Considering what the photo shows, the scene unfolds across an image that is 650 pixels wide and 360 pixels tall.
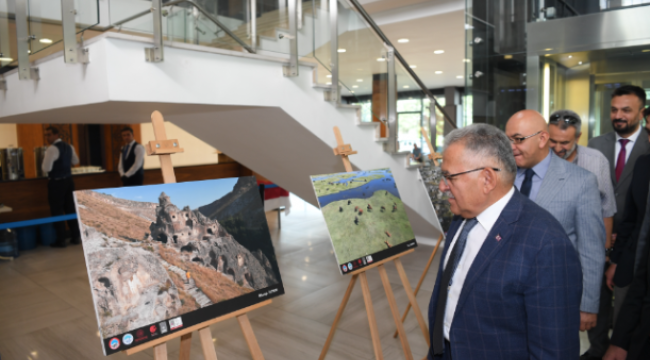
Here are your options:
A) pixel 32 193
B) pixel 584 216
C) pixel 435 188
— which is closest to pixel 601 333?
pixel 584 216

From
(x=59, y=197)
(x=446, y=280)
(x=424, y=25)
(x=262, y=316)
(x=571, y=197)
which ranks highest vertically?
(x=424, y=25)

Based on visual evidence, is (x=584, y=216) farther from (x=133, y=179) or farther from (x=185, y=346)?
(x=133, y=179)

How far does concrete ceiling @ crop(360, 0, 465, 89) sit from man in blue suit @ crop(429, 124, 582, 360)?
18.7ft

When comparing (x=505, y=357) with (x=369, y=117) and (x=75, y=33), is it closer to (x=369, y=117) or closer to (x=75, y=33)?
(x=75, y=33)

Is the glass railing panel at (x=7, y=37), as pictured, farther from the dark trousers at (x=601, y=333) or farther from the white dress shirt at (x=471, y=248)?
the dark trousers at (x=601, y=333)

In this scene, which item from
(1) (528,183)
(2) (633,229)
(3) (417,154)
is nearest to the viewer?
(1) (528,183)

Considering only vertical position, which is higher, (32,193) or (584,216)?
(584,216)

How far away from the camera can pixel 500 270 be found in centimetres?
139

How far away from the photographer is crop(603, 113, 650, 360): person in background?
6.13 feet

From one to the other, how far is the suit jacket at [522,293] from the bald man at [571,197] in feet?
2.29

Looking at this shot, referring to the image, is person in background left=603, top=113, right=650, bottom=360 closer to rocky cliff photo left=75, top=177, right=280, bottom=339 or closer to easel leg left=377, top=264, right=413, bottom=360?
easel leg left=377, top=264, right=413, bottom=360

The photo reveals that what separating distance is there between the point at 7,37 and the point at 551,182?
172 inches

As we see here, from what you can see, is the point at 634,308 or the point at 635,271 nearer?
the point at 634,308

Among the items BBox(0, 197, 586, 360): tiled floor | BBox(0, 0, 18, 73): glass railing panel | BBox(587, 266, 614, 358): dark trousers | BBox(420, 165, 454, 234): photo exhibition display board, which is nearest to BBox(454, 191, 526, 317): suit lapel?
BBox(0, 197, 586, 360): tiled floor
